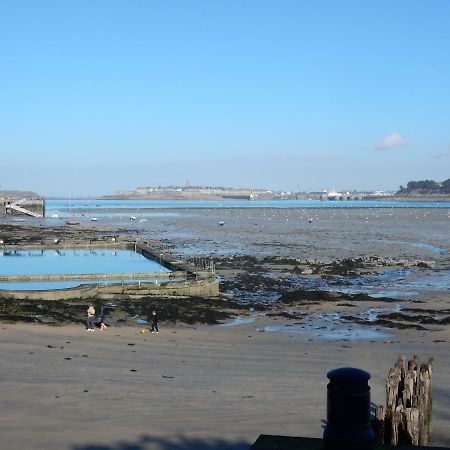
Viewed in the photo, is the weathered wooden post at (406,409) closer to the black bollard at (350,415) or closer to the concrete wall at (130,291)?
the black bollard at (350,415)

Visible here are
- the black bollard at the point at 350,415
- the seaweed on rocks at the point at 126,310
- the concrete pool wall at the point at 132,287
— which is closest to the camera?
the black bollard at the point at 350,415

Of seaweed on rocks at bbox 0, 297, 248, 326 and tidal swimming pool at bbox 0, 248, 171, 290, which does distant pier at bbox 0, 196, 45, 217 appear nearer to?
tidal swimming pool at bbox 0, 248, 171, 290

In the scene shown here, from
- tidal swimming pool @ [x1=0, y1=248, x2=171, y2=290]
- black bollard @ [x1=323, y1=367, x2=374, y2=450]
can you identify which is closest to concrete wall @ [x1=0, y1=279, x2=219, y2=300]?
tidal swimming pool @ [x1=0, y1=248, x2=171, y2=290]

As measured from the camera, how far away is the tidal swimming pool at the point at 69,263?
107ft

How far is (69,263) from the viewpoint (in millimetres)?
37750

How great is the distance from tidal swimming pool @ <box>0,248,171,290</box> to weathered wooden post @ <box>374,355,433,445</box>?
816 inches

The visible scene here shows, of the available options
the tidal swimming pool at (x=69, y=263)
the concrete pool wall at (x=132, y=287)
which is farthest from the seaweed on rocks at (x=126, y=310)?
the tidal swimming pool at (x=69, y=263)

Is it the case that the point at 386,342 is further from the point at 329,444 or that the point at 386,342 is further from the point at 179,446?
the point at 329,444

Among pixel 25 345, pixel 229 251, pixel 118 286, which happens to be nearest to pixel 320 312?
pixel 118 286

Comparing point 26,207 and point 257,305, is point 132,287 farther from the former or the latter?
point 26,207

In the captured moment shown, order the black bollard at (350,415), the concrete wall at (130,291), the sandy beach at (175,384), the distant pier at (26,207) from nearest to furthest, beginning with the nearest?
1. the black bollard at (350,415)
2. the sandy beach at (175,384)
3. the concrete wall at (130,291)
4. the distant pier at (26,207)

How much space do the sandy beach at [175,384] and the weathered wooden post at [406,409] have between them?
2.42 ft

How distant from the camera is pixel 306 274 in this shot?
34156 millimetres

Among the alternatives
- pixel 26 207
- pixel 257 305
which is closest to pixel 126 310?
pixel 257 305
